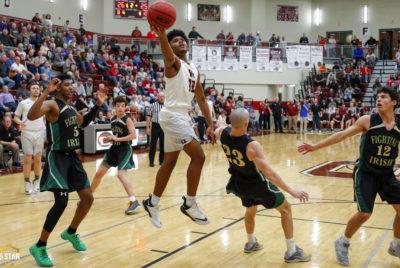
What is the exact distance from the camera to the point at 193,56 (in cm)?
2395

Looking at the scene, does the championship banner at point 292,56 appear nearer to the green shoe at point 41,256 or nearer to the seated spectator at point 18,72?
the seated spectator at point 18,72

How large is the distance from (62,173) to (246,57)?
21892 mm

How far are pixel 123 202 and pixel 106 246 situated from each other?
239 cm

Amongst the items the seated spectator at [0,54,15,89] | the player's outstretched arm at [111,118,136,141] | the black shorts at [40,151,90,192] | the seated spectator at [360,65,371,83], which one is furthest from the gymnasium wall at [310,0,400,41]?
the black shorts at [40,151,90,192]

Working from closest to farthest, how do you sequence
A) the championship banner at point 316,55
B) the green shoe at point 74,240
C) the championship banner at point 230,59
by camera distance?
the green shoe at point 74,240, the championship banner at point 230,59, the championship banner at point 316,55

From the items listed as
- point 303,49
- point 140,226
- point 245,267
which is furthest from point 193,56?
point 245,267

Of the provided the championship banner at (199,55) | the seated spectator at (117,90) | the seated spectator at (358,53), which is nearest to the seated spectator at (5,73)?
the seated spectator at (117,90)

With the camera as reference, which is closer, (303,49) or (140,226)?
(140,226)

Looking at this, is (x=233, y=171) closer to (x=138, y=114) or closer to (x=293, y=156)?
(x=293, y=156)

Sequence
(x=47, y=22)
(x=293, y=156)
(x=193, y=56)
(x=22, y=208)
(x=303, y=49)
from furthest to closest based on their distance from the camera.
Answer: (x=303, y=49)
(x=193, y=56)
(x=47, y=22)
(x=293, y=156)
(x=22, y=208)

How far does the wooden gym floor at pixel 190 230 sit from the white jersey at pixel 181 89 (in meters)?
1.59

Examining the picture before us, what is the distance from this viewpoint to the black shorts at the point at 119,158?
7023 millimetres

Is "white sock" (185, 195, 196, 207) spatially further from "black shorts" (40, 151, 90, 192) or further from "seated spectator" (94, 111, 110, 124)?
"seated spectator" (94, 111, 110, 124)

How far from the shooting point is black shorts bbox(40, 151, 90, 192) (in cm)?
462
